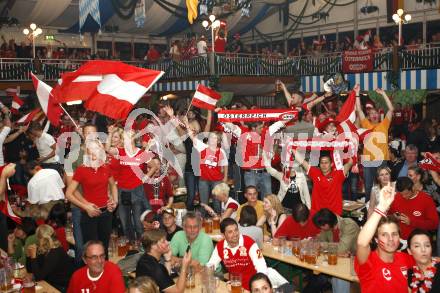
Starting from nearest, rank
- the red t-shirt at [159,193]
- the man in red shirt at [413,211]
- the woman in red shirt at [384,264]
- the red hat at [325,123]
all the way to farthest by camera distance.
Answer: the woman in red shirt at [384,264] → the man in red shirt at [413,211] → the red t-shirt at [159,193] → the red hat at [325,123]

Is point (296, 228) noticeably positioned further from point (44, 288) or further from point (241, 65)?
point (241, 65)

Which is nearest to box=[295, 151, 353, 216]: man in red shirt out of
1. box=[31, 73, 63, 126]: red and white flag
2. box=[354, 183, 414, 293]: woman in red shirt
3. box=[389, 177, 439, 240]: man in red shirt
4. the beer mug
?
box=[389, 177, 439, 240]: man in red shirt

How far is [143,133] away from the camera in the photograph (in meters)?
10.7

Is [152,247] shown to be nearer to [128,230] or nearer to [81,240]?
[81,240]

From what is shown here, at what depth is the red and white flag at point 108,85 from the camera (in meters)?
8.09

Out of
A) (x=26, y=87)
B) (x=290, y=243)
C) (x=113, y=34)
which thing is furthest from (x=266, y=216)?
(x=113, y=34)

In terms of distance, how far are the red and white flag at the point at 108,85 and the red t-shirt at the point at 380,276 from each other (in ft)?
15.2

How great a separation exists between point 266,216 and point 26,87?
15.2m

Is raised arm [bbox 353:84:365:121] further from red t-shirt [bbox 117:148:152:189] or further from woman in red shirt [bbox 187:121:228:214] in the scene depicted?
red t-shirt [bbox 117:148:152:189]

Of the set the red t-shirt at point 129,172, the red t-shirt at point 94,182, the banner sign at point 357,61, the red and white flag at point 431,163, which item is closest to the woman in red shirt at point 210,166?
the red t-shirt at point 129,172

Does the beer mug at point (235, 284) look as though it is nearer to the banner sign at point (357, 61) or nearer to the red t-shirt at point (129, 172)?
the red t-shirt at point (129, 172)

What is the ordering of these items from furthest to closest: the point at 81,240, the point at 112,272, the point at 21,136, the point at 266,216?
the point at 21,136 < the point at 266,216 < the point at 81,240 < the point at 112,272

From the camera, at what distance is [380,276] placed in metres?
4.51

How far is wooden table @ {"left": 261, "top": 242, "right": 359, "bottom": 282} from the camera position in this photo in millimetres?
5566
